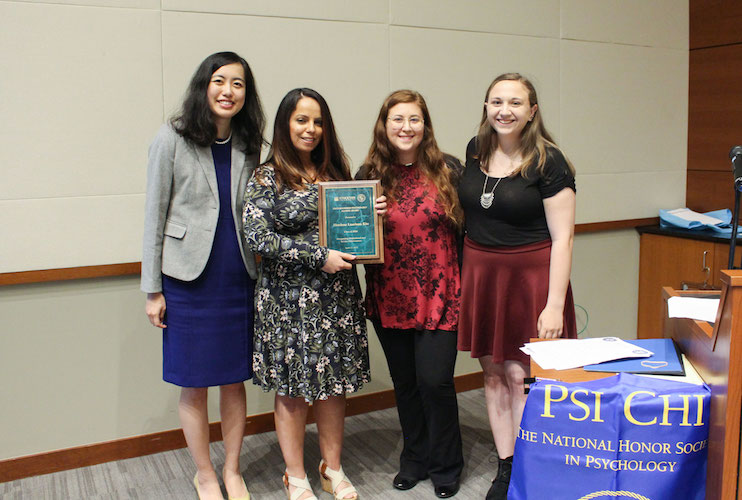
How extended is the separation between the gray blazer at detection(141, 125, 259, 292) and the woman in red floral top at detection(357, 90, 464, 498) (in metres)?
0.56

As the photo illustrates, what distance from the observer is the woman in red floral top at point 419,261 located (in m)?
2.48

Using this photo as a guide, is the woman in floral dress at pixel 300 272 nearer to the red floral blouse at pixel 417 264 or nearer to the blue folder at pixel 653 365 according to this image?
the red floral blouse at pixel 417 264

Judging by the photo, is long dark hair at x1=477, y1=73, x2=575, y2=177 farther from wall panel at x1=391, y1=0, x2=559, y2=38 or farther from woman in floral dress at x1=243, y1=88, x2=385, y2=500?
wall panel at x1=391, y1=0, x2=559, y2=38

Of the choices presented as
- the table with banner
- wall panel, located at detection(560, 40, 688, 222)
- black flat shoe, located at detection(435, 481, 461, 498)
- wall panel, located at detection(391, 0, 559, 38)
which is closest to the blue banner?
the table with banner

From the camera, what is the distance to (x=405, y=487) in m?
2.75

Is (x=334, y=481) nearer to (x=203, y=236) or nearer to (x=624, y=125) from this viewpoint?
(x=203, y=236)

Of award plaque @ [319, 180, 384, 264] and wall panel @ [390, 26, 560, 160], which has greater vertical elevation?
wall panel @ [390, 26, 560, 160]

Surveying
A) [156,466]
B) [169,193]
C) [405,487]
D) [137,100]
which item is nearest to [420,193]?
[169,193]

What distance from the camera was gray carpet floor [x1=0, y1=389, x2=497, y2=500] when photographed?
9.11ft

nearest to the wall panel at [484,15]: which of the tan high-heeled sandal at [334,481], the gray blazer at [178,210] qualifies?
the gray blazer at [178,210]

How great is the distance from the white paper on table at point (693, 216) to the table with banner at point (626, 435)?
2.82 m

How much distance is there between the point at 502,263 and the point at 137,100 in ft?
5.66

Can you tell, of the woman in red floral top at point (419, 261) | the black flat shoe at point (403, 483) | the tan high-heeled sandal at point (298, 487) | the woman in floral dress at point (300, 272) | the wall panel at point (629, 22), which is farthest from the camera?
the wall panel at point (629, 22)

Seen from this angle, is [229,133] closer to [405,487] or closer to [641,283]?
[405,487]
